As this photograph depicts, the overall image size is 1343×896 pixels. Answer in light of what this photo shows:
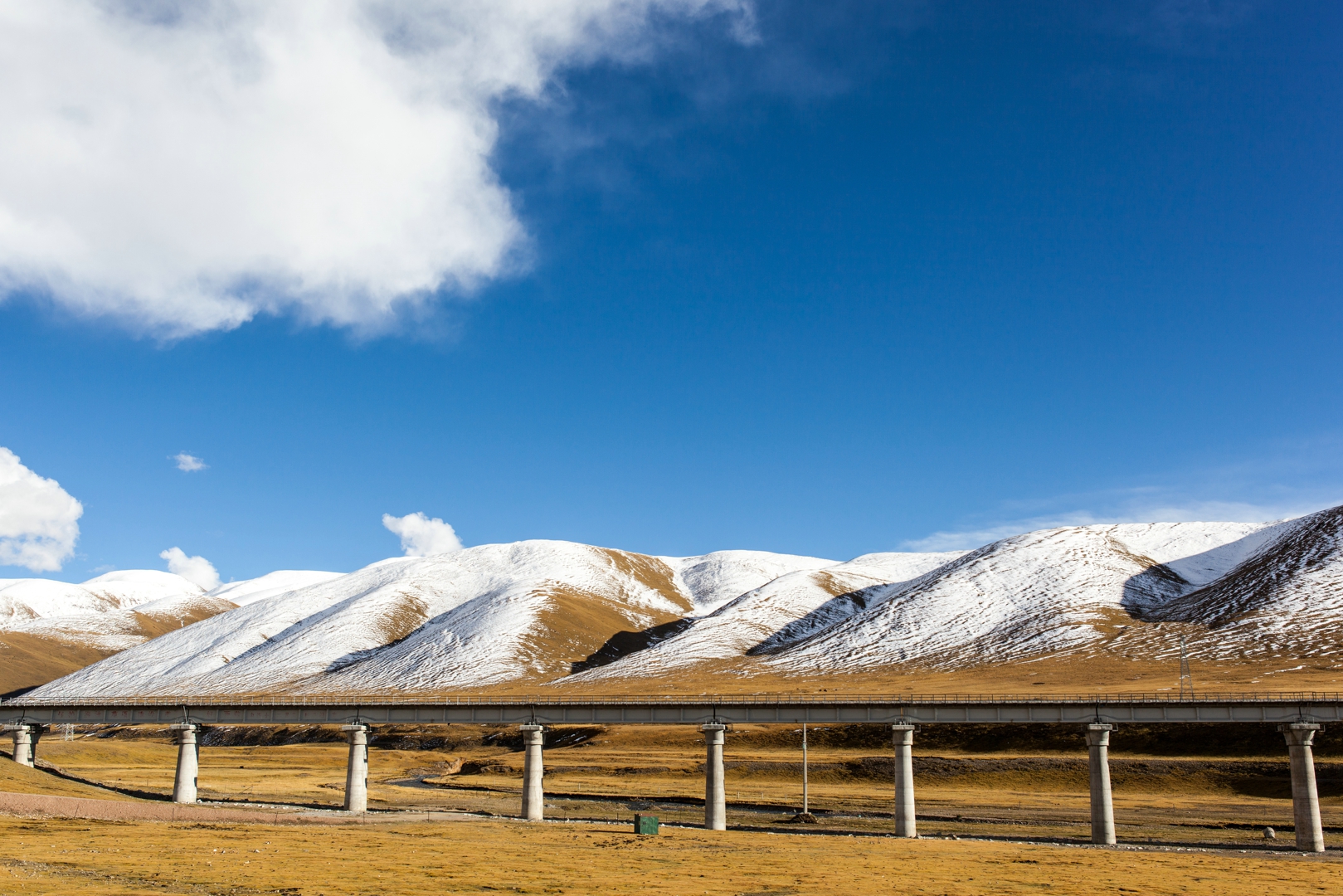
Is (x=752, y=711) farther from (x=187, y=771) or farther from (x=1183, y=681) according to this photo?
(x=1183, y=681)

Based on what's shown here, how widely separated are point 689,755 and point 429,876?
286 feet

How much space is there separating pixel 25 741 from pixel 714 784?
7000cm

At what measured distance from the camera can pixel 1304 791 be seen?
63.2 metres

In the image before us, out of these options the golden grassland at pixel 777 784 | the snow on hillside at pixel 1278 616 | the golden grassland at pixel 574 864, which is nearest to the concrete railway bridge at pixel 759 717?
the golden grassland at pixel 777 784

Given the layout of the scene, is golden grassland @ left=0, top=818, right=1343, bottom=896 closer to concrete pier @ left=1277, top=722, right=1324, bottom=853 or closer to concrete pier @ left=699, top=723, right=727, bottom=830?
concrete pier @ left=1277, top=722, right=1324, bottom=853

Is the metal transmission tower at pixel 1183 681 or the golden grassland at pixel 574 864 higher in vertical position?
the metal transmission tower at pixel 1183 681

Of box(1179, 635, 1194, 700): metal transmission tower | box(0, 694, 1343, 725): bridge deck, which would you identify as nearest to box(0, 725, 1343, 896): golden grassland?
box(0, 694, 1343, 725): bridge deck

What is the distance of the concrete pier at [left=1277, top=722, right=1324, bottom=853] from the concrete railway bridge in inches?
2.7

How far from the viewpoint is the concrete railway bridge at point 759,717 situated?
67250 millimetres

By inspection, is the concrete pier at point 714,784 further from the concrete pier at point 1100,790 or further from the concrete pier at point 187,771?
the concrete pier at point 187,771

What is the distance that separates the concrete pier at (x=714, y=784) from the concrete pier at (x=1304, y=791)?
124ft

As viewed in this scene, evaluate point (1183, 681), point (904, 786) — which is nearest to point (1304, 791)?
point (904, 786)

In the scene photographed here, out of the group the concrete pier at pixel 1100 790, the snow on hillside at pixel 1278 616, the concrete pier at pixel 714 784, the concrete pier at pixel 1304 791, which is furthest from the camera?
the snow on hillside at pixel 1278 616

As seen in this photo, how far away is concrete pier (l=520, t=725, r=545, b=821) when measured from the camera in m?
75.0
